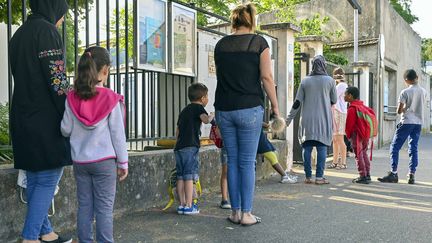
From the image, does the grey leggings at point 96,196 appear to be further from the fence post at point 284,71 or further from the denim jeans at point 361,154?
the fence post at point 284,71

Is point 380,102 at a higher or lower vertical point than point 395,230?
higher

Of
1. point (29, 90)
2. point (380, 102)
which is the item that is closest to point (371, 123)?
point (29, 90)

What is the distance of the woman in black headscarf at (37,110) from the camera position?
322 cm

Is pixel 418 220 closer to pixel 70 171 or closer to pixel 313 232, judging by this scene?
pixel 313 232

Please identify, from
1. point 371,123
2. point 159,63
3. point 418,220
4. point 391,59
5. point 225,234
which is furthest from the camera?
point 391,59

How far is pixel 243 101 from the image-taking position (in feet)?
14.2

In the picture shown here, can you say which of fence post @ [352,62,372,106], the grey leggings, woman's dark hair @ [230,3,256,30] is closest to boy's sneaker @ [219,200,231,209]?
woman's dark hair @ [230,3,256,30]

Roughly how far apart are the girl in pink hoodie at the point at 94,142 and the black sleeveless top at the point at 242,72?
140 centimetres

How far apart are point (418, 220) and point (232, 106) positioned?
7.20 feet

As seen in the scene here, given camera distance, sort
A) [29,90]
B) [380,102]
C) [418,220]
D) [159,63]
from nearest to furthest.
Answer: [29,90]
[418,220]
[159,63]
[380,102]

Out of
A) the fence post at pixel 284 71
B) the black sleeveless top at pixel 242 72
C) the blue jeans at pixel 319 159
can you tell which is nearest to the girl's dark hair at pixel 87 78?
the black sleeveless top at pixel 242 72

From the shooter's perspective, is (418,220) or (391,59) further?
(391,59)

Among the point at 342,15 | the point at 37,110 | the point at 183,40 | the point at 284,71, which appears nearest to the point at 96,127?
the point at 37,110

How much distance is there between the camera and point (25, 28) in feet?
10.8
